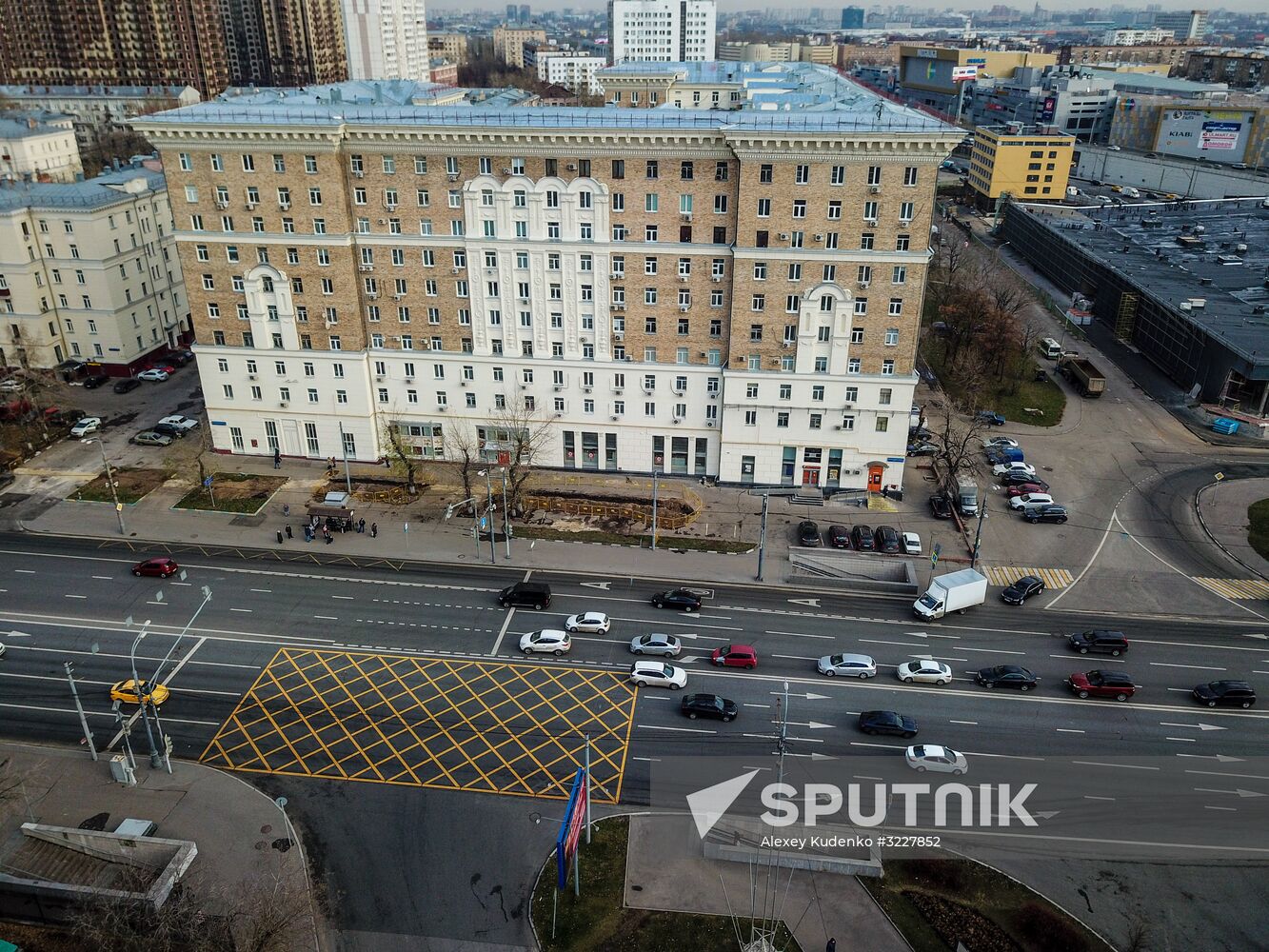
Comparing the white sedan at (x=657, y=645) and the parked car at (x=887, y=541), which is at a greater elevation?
the white sedan at (x=657, y=645)

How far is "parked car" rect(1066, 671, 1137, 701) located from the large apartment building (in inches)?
1053

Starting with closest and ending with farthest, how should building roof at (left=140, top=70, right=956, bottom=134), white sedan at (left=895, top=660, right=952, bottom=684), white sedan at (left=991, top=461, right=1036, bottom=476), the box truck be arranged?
white sedan at (left=895, top=660, right=952, bottom=684)
the box truck
building roof at (left=140, top=70, right=956, bottom=134)
white sedan at (left=991, top=461, right=1036, bottom=476)

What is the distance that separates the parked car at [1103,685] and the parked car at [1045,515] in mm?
22626

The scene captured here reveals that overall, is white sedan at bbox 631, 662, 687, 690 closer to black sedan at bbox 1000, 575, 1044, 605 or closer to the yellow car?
black sedan at bbox 1000, 575, 1044, 605

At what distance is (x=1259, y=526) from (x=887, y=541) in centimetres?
3238

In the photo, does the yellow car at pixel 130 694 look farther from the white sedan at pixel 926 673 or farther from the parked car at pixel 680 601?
the white sedan at pixel 926 673

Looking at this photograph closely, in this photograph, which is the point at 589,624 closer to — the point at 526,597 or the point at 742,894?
the point at 526,597

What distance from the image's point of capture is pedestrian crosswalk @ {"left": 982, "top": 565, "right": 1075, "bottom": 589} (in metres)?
66.6

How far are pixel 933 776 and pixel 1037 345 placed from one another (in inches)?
3399

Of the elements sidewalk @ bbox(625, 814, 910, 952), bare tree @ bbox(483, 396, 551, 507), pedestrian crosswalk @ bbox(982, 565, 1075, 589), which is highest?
bare tree @ bbox(483, 396, 551, 507)

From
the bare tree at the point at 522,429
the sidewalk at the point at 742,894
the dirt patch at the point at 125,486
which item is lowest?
the dirt patch at the point at 125,486

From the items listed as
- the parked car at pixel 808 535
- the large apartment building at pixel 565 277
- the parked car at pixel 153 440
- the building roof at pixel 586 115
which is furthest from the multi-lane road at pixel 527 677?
the building roof at pixel 586 115

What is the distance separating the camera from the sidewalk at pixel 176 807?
42000 mm

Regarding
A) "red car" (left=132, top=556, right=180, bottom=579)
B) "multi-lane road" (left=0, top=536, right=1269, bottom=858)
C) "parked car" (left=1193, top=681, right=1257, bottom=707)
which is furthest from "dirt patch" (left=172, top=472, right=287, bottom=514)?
"parked car" (left=1193, top=681, right=1257, bottom=707)
